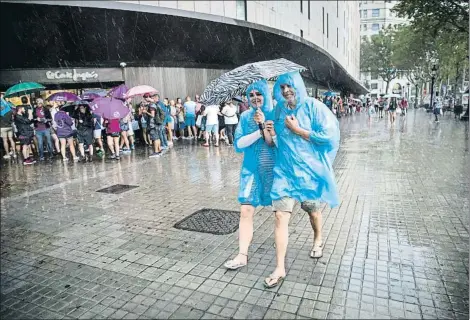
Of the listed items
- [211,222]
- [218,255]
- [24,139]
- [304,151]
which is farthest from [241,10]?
[304,151]

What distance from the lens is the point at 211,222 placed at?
5.46 m

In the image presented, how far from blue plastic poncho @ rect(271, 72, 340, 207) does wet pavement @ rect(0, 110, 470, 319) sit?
2.76 ft

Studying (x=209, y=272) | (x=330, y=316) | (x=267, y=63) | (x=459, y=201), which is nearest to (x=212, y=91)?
(x=267, y=63)

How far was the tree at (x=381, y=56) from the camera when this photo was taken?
67.8m

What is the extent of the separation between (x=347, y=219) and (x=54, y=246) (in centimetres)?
384

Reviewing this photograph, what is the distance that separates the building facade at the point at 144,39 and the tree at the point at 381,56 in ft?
168

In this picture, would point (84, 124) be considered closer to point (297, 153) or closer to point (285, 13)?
point (297, 153)

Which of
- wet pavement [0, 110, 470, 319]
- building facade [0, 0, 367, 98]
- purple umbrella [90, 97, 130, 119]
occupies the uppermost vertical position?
building facade [0, 0, 367, 98]

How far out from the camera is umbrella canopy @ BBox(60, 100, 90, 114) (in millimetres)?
11229

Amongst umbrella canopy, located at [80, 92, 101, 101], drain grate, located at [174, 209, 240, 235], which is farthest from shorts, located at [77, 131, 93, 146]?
drain grate, located at [174, 209, 240, 235]

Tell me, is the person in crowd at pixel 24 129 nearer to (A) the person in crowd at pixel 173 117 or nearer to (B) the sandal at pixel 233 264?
(A) the person in crowd at pixel 173 117

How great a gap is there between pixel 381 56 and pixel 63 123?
225 ft

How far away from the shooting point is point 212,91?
381 centimetres

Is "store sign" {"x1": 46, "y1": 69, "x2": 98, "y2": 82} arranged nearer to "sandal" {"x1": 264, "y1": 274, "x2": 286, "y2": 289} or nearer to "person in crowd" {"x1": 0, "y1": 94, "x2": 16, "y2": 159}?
"person in crowd" {"x1": 0, "y1": 94, "x2": 16, "y2": 159}
